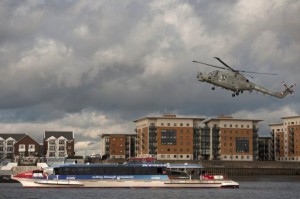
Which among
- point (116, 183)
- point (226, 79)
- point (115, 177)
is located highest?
point (226, 79)

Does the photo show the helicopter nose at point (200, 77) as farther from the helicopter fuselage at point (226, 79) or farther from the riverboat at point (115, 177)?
the riverboat at point (115, 177)

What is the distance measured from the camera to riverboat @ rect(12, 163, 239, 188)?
124750 millimetres

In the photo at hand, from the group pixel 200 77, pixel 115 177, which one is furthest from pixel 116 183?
pixel 200 77

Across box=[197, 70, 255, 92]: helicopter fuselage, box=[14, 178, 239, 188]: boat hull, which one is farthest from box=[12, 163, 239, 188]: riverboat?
box=[197, 70, 255, 92]: helicopter fuselage

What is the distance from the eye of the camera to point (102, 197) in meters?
100

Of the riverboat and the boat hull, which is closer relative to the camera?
the boat hull

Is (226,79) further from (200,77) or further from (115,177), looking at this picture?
(115,177)

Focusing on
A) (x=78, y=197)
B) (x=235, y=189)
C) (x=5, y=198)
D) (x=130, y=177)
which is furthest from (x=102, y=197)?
(x=235, y=189)

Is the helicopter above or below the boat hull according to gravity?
above

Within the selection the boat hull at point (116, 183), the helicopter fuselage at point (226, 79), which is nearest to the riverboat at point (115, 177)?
the boat hull at point (116, 183)

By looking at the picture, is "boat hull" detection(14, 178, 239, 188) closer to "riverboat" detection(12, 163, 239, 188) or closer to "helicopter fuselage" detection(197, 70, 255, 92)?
"riverboat" detection(12, 163, 239, 188)

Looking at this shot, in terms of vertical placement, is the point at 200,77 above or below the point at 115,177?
above

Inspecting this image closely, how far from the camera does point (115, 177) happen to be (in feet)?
413

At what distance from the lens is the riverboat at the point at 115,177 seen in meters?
125
